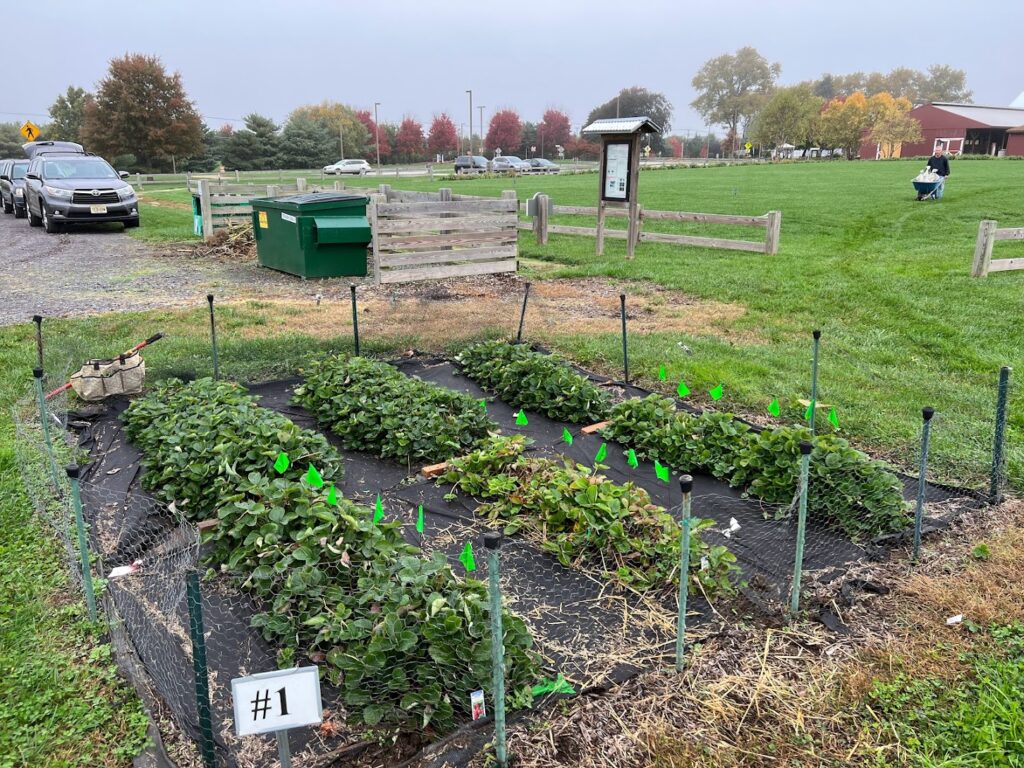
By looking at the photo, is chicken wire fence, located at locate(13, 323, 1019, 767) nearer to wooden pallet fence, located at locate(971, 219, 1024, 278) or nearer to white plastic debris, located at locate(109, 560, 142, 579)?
white plastic debris, located at locate(109, 560, 142, 579)

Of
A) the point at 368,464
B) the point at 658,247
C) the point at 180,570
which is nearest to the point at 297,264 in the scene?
the point at 658,247

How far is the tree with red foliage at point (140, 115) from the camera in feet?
134

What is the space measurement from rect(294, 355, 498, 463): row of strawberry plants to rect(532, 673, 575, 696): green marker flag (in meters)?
2.25

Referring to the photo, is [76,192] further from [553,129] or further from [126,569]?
[553,129]

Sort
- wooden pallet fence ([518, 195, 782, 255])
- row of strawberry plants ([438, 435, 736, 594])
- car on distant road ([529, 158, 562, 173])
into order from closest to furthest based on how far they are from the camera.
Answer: row of strawberry plants ([438, 435, 736, 594])
wooden pallet fence ([518, 195, 782, 255])
car on distant road ([529, 158, 562, 173])

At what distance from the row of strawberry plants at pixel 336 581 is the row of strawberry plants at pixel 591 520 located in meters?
0.75

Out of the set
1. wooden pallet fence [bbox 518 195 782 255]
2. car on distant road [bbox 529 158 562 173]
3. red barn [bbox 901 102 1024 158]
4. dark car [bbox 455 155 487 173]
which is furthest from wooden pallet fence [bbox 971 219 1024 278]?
red barn [bbox 901 102 1024 158]

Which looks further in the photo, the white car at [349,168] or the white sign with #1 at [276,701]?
the white car at [349,168]

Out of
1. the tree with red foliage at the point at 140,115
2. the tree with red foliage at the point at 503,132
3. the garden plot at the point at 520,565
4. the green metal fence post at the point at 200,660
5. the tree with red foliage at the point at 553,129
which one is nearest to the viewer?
the green metal fence post at the point at 200,660

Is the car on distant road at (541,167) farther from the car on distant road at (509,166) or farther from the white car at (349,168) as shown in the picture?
the white car at (349,168)

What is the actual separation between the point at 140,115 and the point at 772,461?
1786 inches

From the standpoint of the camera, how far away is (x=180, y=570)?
317 centimetres

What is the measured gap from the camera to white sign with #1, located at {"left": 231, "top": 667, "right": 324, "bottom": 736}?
1989mm

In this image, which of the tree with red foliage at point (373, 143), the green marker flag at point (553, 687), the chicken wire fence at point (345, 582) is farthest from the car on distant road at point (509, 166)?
the green marker flag at point (553, 687)
